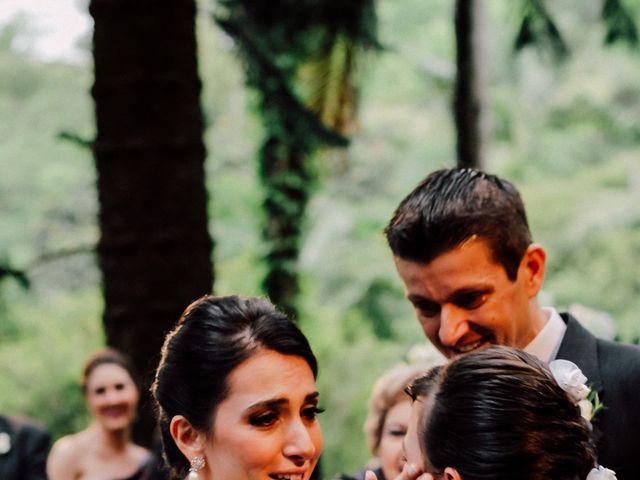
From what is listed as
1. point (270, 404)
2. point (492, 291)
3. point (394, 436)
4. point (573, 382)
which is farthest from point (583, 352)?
point (394, 436)

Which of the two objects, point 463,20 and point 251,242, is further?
point 251,242

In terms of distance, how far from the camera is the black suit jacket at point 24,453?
5.96 metres

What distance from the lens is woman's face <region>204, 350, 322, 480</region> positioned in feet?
9.11

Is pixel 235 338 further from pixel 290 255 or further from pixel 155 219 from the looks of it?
pixel 290 255

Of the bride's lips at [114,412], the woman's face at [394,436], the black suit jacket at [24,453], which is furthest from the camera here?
the bride's lips at [114,412]

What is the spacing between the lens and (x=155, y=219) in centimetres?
544

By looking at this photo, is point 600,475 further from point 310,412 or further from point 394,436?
point 394,436

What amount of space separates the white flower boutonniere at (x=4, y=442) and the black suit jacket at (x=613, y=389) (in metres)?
3.91

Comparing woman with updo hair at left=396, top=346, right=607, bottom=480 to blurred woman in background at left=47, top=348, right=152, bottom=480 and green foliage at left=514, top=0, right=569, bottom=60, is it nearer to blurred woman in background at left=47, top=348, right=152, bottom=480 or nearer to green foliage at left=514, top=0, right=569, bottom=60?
blurred woman in background at left=47, top=348, right=152, bottom=480

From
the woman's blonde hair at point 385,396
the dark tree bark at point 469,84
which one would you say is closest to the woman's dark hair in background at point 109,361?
the woman's blonde hair at point 385,396

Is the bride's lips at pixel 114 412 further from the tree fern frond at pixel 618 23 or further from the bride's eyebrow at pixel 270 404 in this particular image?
the tree fern frond at pixel 618 23

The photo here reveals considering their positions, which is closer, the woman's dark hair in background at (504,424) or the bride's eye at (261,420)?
the woman's dark hair in background at (504,424)

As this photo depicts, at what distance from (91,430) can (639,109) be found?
1304cm

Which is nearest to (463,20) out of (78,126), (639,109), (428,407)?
(428,407)
